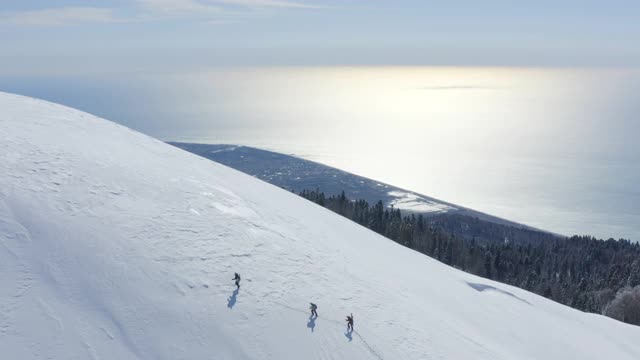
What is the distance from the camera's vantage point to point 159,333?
22547mm

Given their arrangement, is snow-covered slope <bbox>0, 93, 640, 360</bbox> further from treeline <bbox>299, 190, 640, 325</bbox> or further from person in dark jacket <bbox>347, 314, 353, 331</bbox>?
treeline <bbox>299, 190, 640, 325</bbox>

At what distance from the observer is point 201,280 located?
27.1m

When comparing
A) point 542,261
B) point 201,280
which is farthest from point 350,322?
point 542,261

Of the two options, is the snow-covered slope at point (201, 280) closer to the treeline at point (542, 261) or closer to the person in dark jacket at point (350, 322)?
the person in dark jacket at point (350, 322)

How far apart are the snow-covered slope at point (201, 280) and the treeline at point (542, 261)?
107 ft

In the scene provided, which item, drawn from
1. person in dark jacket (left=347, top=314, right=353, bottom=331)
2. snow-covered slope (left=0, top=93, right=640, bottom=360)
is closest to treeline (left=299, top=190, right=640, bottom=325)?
snow-covered slope (left=0, top=93, right=640, bottom=360)

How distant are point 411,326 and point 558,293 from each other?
55.0 metres

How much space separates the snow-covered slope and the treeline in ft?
107

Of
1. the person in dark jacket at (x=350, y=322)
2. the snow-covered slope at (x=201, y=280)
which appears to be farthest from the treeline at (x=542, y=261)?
the person in dark jacket at (x=350, y=322)

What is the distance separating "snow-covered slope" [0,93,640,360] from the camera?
74.5 ft

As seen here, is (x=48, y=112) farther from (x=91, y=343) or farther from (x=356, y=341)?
(x=356, y=341)

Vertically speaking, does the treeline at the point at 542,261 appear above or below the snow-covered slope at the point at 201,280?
below

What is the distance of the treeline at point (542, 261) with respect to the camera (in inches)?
2931

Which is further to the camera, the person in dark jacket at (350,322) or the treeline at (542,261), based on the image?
the treeline at (542,261)
